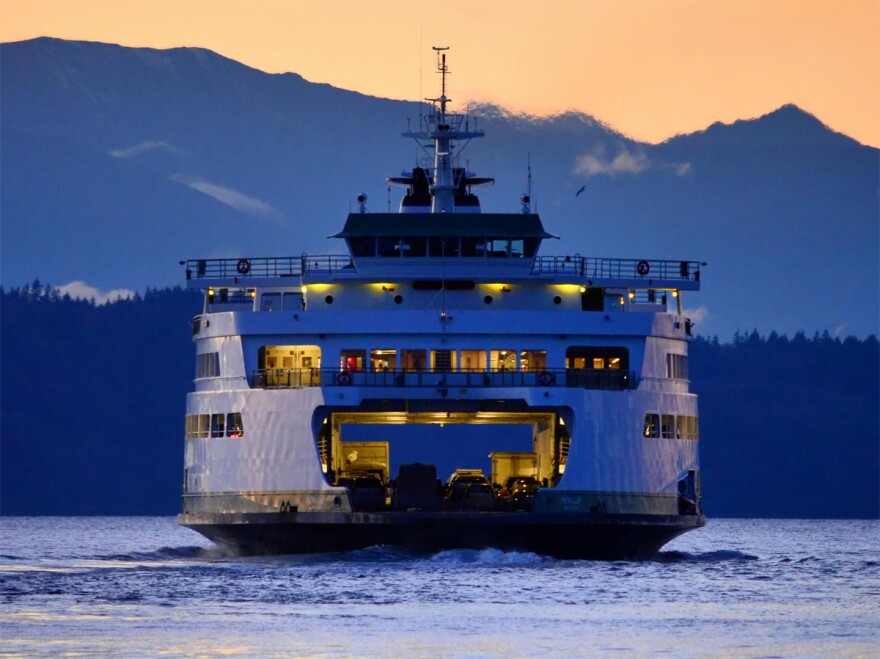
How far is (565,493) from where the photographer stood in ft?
214

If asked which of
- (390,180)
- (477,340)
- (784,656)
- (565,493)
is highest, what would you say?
(390,180)

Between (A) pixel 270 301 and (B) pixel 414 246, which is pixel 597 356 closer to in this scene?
(B) pixel 414 246

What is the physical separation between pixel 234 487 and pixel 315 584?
29.0ft

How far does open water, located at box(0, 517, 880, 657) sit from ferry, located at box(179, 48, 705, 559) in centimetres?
133

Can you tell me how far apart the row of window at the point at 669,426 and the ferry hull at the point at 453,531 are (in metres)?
2.45

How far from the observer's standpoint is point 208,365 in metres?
71.8

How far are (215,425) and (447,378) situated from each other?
25.5 feet

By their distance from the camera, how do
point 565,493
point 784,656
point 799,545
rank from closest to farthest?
point 784,656 < point 565,493 < point 799,545

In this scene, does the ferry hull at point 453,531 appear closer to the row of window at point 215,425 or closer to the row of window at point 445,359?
the row of window at point 215,425

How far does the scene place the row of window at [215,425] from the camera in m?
69.0

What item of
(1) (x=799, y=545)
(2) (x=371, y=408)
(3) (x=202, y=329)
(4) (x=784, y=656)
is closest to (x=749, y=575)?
(2) (x=371, y=408)

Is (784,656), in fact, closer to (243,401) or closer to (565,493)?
(565,493)

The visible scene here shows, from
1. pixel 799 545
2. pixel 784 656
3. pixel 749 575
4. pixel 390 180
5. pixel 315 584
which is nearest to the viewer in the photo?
pixel 784 656

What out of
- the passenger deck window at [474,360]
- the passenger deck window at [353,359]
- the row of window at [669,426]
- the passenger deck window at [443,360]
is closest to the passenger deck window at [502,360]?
the passenger deck window at [474,360]
